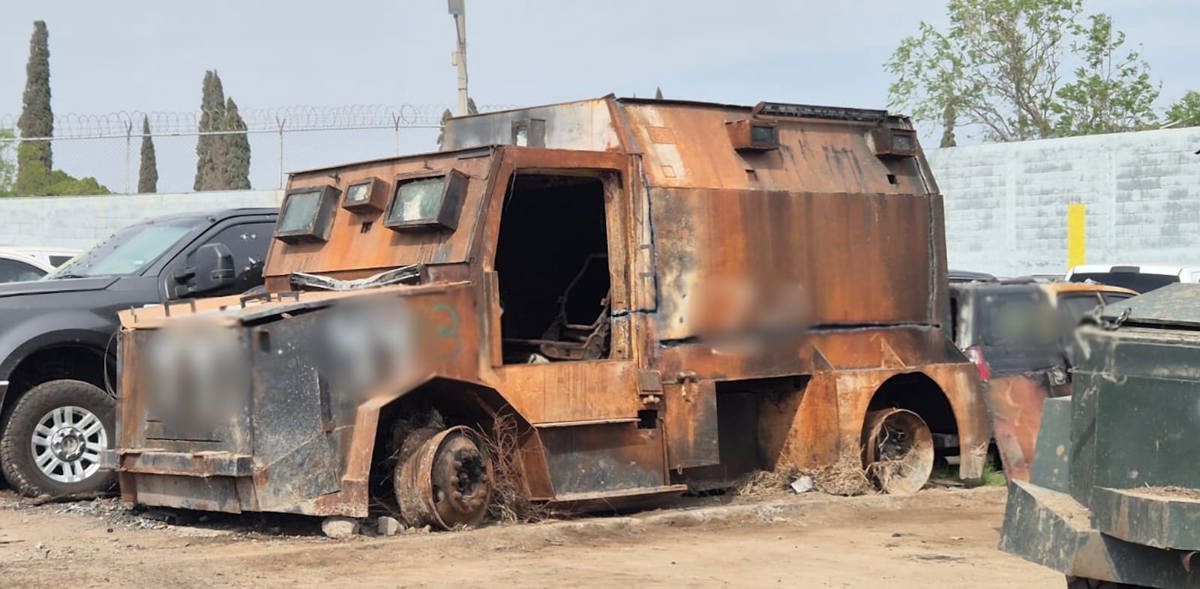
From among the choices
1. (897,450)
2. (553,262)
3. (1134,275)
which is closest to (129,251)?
(553,262)

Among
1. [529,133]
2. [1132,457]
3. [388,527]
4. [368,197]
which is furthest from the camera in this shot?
Result: [529,133]

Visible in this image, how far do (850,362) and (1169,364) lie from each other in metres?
5.95

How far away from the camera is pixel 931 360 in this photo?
39.8 feet

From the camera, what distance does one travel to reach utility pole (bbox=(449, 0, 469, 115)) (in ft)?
72.8

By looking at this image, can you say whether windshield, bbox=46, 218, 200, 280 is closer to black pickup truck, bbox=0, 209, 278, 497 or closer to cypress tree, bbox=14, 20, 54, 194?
black pickup truck, bbox=0, 209, 278, 497

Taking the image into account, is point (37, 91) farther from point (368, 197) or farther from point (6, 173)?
point (368, 197)

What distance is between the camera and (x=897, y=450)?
1200 centimetres

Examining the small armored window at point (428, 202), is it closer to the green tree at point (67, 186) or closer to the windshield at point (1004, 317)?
the windshield at point (1004, 317)

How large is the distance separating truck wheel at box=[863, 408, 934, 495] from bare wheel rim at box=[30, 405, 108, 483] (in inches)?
217

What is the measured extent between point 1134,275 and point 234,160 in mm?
19103

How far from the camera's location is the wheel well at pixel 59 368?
11188 millimetres

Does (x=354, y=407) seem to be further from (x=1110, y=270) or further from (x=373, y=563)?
(x=1110, y=270)

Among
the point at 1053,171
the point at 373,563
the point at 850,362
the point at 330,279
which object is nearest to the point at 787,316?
the point at 850,362

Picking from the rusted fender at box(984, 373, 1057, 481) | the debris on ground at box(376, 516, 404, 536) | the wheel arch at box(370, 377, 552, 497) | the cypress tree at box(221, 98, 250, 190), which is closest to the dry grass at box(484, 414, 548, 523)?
the wheel arch at box(370, 377, 552, 497)
